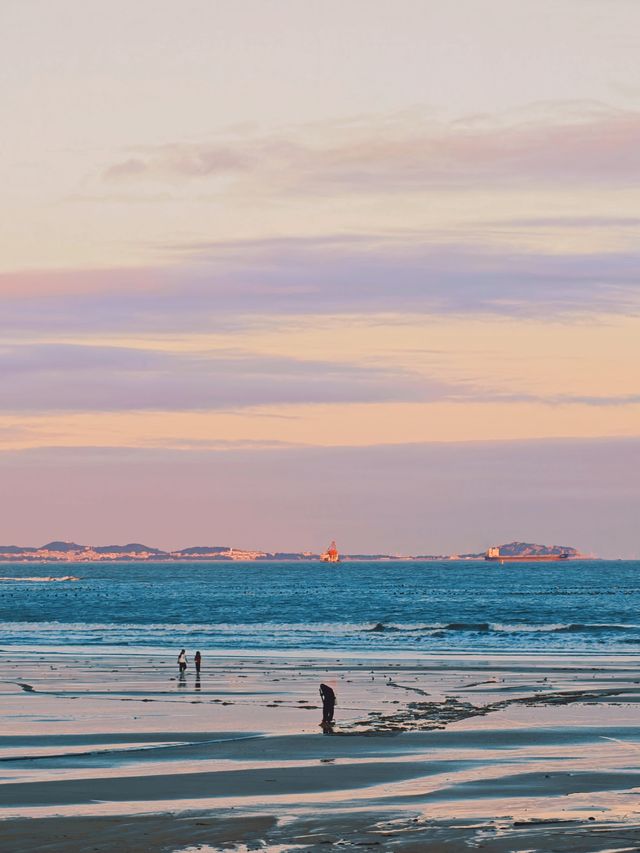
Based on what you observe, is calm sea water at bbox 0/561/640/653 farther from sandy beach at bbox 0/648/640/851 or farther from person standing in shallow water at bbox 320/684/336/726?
person standing in shallow water at bbox 320/684/336/726

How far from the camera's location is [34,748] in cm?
3212

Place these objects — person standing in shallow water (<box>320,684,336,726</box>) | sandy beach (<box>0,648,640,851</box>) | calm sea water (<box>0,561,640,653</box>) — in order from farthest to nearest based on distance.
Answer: calm sea water (<box>0,561,640,653</box>)
person standing in shallow water (<box>320,684,336,726</box>)
sandy beach (<box>0,648,640,851</box>)

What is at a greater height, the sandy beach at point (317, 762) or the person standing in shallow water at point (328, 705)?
the person standing in shallow water at point (328, 705)

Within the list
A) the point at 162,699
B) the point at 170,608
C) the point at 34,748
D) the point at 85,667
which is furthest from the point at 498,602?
the point at 34,748

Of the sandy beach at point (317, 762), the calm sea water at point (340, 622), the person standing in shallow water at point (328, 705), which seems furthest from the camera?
the calm sea water at point (340, 622)

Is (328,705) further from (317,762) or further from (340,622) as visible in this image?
(340,622)

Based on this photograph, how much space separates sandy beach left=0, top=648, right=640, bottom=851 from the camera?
22016 millimetres

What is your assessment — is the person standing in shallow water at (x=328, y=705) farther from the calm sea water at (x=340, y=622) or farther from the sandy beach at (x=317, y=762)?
the calm sea water at (x=340, y=622)

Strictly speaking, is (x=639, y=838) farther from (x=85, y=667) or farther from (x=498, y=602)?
(x=498, y=602)

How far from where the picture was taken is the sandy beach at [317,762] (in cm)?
2202

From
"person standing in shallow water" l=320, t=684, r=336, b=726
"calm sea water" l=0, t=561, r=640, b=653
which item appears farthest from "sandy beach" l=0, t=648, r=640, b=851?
"calm sea water" l=0, t=561, r=640, b=653

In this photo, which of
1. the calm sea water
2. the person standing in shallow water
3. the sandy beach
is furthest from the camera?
the calm sea water

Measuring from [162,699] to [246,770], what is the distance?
15.5 metres

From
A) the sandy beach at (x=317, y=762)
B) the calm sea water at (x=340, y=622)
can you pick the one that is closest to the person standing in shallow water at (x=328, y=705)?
the sandy beach at (x=317, y=762)
